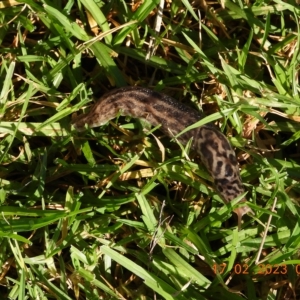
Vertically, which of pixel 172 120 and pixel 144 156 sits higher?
pixel 172 120

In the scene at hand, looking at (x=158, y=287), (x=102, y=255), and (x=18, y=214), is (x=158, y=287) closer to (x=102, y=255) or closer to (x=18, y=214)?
(x=102, y=255)
